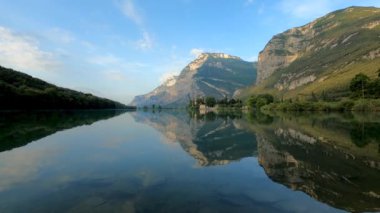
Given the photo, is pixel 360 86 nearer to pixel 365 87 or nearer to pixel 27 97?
pixel 365 87

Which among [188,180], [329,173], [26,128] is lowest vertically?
[188,180]

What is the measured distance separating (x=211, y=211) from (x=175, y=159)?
14024 mm

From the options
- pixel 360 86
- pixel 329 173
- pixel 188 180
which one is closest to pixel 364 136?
pixel 329 173

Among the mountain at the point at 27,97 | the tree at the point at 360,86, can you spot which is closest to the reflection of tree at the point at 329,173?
the mountain at the point at 27,97

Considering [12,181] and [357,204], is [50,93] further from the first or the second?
[357,204]

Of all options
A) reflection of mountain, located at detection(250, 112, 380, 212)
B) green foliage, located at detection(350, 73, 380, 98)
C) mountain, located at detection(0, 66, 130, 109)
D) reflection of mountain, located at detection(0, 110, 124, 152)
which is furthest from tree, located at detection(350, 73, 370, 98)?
reflection of mountain, located at detection(250, 112, 380, 212)

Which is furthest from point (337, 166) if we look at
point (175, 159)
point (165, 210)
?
point (165, 210)

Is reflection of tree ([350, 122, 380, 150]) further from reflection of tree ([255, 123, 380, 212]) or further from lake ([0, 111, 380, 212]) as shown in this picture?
reflection of tree ([255, 123, 380, 212])

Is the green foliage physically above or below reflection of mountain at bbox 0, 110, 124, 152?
above

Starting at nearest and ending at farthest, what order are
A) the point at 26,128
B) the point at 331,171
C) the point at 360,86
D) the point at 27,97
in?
the point at 331,171
the point at 26,128
the point at 27,97
the point at 360,86

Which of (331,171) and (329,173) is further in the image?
(331,171)

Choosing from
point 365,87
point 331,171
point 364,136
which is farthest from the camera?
point 365,87

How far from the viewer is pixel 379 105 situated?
160000 mm

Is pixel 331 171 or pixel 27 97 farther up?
pixel 27 97
